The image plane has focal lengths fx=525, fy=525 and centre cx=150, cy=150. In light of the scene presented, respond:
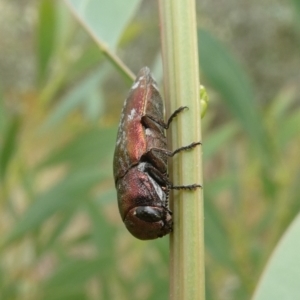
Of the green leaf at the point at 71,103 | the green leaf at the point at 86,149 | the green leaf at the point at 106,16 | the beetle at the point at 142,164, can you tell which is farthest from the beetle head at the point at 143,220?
the green leaf at the point at 71,103

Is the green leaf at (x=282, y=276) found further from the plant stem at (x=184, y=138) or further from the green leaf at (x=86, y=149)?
the green leaf at (x=86, y=149)

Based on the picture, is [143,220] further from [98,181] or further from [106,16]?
[98,181]

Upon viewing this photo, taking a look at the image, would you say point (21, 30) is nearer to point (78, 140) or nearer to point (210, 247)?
point (78, 140)

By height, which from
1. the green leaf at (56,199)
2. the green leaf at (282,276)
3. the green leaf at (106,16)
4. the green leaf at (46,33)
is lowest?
the green leaf at (282,276)

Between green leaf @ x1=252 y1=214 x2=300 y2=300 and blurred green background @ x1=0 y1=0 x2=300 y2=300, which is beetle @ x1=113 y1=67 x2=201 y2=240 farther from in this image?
green leaf @ x1=252 y1=214 x2=300 y2=300

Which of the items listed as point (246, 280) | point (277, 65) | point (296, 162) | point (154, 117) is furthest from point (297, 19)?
point (277, 65)

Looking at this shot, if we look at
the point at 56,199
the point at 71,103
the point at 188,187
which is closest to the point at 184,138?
the point at 188,187
